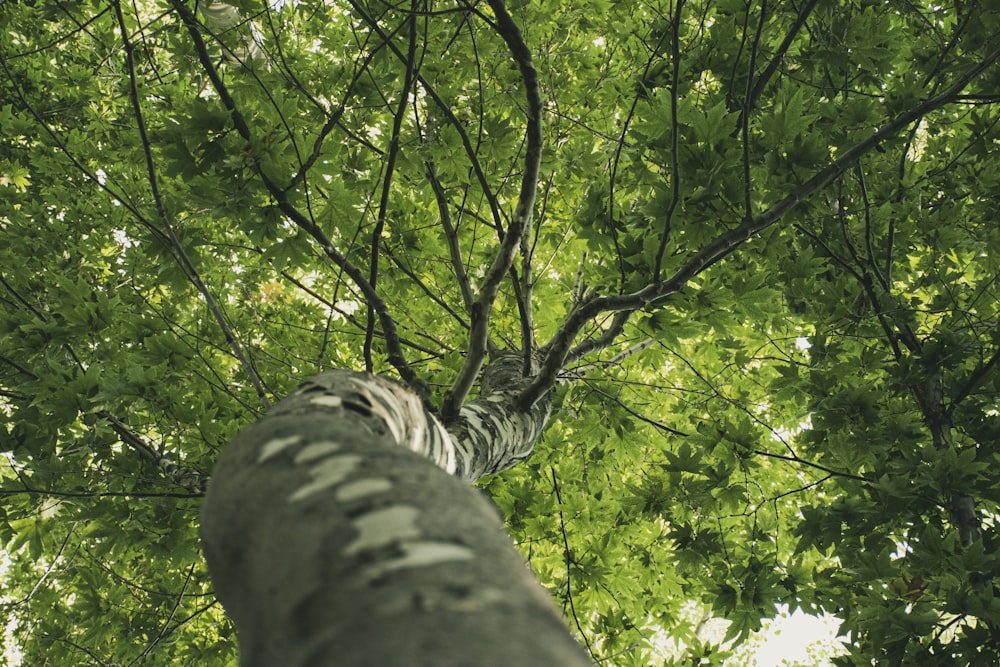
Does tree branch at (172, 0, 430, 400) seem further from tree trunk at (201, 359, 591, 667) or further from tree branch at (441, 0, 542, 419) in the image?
tree trunk at (201, 359, 591, 667)

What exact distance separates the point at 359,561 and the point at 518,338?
13.6ft

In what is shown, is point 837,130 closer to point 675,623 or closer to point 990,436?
point 990,436

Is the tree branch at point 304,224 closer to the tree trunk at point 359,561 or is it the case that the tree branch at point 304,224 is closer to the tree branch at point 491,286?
the tree branch at point 491,286

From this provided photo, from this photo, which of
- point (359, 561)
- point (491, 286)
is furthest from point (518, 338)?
point (359, 561)

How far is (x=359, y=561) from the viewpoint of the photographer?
50 cm

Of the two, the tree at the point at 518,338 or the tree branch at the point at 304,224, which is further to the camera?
the tree branch at the point at 304,224

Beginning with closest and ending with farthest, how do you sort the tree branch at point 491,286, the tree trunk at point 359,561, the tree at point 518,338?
1. the tree trunk at point 359,561
2. the tree at point 518,338
3. the tree branch at point 491,286

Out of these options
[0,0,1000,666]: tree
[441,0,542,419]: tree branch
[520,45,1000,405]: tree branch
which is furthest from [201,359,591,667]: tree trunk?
[520,45,1000,405]: tree branch

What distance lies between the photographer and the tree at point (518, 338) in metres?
0.64

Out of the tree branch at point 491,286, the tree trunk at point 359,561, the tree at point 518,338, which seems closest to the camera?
the tree trunk at point 359,561

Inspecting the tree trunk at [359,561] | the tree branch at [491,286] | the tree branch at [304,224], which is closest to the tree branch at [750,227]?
the tree branch at [491,286]

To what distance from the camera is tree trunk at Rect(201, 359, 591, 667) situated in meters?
0.42

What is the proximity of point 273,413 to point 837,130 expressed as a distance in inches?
101

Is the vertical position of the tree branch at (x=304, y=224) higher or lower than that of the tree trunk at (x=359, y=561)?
higher
